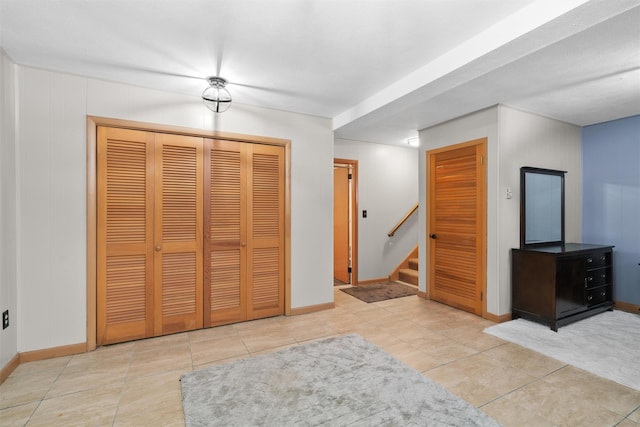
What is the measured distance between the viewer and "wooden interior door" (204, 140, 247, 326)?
322 cm

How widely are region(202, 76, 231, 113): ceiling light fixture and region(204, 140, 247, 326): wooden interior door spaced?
47 cm

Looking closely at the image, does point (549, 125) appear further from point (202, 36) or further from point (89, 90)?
point (89, 90)

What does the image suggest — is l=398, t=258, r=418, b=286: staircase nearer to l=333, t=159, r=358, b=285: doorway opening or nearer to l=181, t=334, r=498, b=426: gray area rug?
l=333, t=159, r=358, b=285: doorway opening

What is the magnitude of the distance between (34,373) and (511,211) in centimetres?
475

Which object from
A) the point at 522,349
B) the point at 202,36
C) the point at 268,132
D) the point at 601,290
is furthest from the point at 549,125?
the point at 202,36

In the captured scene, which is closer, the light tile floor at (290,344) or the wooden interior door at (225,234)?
the light tile floor at (290,344)

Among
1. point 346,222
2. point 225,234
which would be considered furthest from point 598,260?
point 225,234

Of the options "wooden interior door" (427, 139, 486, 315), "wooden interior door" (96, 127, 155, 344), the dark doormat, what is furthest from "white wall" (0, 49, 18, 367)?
"wooden interior door" (427, 139, 486, 315)

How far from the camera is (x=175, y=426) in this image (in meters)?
1.75

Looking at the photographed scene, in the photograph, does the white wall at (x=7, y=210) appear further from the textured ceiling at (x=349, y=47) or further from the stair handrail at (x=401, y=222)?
the stair handrail at (x=401, y=222)

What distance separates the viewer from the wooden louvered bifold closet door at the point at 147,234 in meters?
2.81

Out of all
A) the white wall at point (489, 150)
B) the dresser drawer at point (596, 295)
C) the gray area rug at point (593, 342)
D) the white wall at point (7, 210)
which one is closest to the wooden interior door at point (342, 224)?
the white wall at point (489, 150)

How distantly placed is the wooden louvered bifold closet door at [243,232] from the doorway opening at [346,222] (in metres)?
1.83

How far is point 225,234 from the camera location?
3.31m
